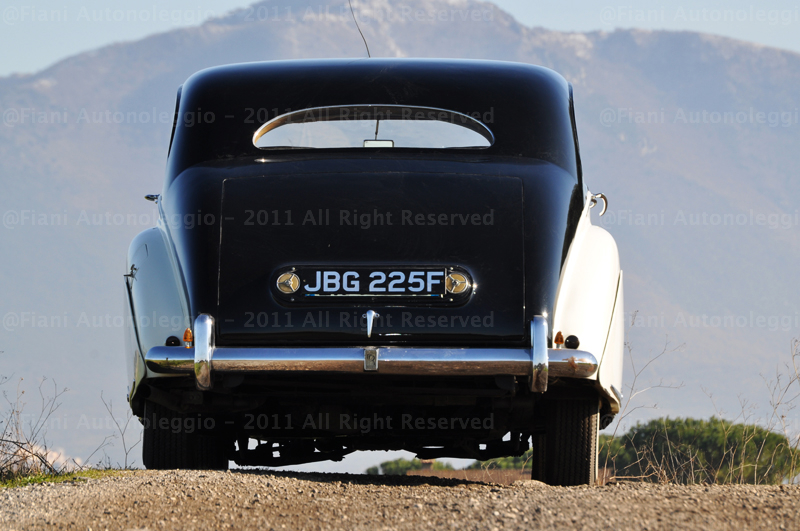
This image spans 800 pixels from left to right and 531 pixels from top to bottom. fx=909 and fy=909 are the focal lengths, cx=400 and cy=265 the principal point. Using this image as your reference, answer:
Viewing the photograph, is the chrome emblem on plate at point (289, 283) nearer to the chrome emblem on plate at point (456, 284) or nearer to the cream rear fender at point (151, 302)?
the cream rear fender at point (151, 302)

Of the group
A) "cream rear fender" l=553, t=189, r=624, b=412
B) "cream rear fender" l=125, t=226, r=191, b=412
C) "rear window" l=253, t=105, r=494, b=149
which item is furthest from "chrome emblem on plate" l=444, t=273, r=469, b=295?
"cream rear fender" l=125, t=226, r=191, b=412

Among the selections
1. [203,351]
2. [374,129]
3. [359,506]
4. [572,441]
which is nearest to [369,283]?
[203,351]

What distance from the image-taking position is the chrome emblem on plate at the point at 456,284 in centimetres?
388

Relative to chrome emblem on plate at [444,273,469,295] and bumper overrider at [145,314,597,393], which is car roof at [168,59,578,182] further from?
bumper overrider at [145,314,597,393]

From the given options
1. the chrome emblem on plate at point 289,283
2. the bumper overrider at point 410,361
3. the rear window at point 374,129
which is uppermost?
the rear window at point 374,129

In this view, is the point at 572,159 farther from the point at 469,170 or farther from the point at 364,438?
the point at 364,438

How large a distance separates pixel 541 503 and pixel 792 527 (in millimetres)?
842

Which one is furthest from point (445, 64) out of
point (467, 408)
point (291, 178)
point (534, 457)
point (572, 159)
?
point (534, 457)

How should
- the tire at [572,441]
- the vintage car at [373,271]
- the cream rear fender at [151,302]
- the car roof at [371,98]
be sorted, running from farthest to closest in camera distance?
the car roof at [371,98], the tire at [572,441], the cream rear fender at [151,302], the vintage car at [373,271]

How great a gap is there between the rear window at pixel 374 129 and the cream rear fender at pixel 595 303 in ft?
2.54

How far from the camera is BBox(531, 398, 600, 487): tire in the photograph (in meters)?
4.30

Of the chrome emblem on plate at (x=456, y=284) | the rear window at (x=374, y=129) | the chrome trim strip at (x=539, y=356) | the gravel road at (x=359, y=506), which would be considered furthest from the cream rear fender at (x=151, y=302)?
the chrome trim strip at (x=539, y=356)

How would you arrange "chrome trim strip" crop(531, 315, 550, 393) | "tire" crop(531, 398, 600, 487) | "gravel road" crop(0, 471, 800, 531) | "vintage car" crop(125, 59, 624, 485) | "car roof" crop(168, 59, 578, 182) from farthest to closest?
"car roof" crop(168, 59, 578, 182), "tire" crop(531, 398, 600, 487), "vintage car" crop(125, 59, 624, 485), "chrome trim strip" crop(531, 315, 550, 393), "gravel road" crop(0, 471, 800, 531)

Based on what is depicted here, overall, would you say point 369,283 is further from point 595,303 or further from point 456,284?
point 595,303
